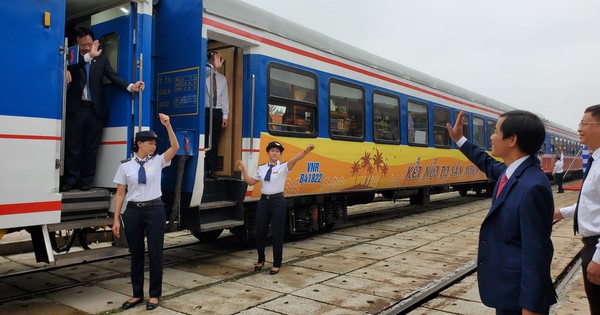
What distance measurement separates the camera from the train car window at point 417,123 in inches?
400

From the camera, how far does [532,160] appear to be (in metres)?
2.29

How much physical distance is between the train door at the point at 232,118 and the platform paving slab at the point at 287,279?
1586 mm

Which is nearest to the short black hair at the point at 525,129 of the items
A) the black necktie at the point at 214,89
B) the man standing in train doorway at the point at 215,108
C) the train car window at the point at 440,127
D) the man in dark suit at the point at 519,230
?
the man in dark suit at the point at 519,230

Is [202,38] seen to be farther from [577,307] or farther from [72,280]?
[577,307]

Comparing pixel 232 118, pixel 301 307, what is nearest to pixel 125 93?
pixel 232 118

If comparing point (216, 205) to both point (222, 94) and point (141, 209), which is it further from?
point (141, 209)

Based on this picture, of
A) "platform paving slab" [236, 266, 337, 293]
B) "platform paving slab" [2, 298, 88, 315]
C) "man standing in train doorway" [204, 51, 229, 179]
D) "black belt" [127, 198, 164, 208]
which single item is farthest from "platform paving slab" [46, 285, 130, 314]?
"man standing in train doorway" [204, 51, 229, 179]

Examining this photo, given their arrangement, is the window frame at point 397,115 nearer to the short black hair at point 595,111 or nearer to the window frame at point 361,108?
the window frame at point 361,108

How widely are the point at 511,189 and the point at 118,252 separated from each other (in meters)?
3.76

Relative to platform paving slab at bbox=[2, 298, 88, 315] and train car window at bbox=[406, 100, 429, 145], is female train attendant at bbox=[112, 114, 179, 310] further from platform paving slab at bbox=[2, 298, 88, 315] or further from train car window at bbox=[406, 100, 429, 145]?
train car window at bbox=[406, 100, 429, 145]

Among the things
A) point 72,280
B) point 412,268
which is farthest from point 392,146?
point 72,280

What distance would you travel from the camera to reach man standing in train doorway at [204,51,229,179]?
6039 mm

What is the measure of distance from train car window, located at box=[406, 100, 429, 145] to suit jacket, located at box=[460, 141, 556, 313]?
7.95 metres

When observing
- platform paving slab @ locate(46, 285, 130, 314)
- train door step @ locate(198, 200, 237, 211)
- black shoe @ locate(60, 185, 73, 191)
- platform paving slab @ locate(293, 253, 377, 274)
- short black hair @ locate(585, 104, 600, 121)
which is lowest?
platform paving slab @ locate(46, 285, 130, 314)
